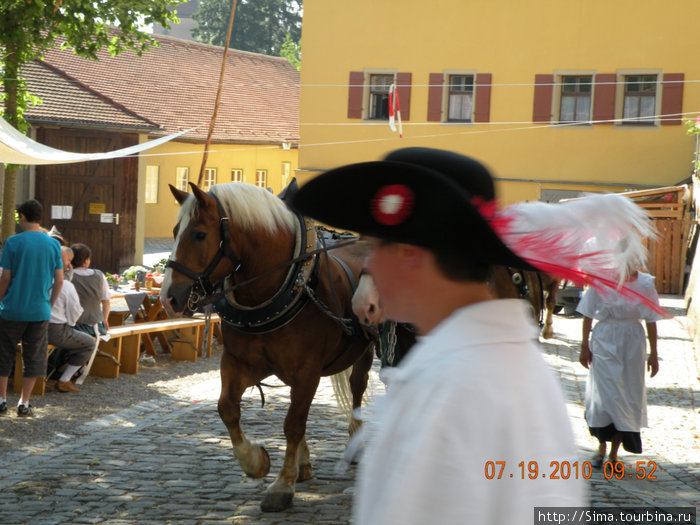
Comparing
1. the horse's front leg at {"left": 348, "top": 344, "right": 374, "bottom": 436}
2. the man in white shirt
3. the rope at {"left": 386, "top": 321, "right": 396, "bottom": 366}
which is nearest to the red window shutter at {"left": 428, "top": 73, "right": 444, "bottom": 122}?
the horse's front leg at {"left": 348, "top": 344, "right": 374, "bottom": 436}

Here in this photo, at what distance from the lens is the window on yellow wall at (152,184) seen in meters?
31.3

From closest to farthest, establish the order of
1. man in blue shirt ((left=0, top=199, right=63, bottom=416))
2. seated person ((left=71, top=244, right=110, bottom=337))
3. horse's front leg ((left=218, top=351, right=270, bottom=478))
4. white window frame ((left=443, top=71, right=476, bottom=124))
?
horse's front leg ((left=218, top=351, right=270, bottom=478))
man in blue shirt ((left=0, top=199, right=63, bottom=416))
seated person ((left=71, top=244, right=110, bottom=337))
white window frame ((left=443, top=71, right=476, bottom=124))

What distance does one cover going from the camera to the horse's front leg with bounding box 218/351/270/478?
16.9 feet

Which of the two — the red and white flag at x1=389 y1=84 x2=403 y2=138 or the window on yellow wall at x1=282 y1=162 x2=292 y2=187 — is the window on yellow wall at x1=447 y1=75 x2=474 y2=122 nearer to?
the red and white flag at x1=389 y1=84 x2=403 y2=138

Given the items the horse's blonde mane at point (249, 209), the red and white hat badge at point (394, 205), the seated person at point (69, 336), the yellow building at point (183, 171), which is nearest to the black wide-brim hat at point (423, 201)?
the red and white hat badge at point (394, 205)

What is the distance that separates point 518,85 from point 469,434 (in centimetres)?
2408

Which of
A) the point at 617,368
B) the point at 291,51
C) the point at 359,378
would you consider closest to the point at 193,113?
the point at 359,378

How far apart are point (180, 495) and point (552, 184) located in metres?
20.5

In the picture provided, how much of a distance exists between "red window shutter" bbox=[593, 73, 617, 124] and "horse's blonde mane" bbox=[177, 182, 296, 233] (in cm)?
1995

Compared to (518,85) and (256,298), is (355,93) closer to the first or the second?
(518,85)

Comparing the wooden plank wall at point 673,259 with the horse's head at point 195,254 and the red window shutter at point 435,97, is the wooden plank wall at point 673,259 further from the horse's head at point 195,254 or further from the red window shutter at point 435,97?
the horse's head at point 195,254

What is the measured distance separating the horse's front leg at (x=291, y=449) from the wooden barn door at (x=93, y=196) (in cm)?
1759

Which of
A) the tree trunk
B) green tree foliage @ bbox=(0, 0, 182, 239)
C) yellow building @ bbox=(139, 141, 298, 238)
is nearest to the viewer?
green tree foliage @ bbox=(0, 0, 182, 239)

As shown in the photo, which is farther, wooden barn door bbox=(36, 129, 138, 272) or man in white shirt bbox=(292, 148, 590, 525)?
wooden barn door bbox=(36, 129, 138, 272)
